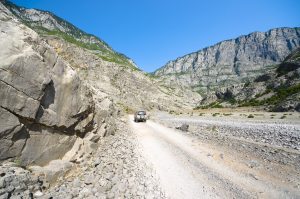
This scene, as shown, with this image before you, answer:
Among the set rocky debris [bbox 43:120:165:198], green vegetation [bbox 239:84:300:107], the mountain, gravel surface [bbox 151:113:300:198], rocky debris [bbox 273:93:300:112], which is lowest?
rocky debris [bbox 43:120:165:198]

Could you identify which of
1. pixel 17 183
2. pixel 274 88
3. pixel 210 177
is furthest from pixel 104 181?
pixel 274 88

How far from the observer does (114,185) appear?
10.9 meters

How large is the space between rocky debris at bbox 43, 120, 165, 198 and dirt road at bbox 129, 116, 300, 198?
708mm

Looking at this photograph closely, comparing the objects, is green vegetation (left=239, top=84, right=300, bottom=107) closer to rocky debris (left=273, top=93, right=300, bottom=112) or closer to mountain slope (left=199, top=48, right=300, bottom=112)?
mountain slope (left=199, top=48, right=300, bottom=112)

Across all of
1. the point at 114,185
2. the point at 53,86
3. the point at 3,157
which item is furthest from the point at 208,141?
the point at 3,157

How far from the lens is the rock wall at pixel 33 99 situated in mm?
9727

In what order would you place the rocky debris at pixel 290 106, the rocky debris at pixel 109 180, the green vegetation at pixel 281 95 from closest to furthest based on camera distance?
1. the rocky debris at pixel 109 180
2. the rocky debris at pixel 290 106
3. the green vegetation at pixel 281 95

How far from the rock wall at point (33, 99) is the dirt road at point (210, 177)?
226 inches

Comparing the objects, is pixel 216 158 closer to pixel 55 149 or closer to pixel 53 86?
pixel 55 149

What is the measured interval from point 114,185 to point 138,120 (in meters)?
37.4

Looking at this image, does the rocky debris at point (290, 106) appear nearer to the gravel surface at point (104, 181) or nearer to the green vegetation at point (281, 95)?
the green vegetation at point (281, 95)

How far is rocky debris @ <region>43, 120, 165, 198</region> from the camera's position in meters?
9.99

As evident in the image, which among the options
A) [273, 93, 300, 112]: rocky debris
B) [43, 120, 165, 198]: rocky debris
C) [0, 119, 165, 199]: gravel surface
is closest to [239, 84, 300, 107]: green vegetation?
[273, 93, 300, 112]: rocky debris

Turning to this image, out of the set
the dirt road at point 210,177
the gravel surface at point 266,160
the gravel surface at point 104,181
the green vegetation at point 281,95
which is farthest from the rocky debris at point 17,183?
the green vegetation at point 281,95
